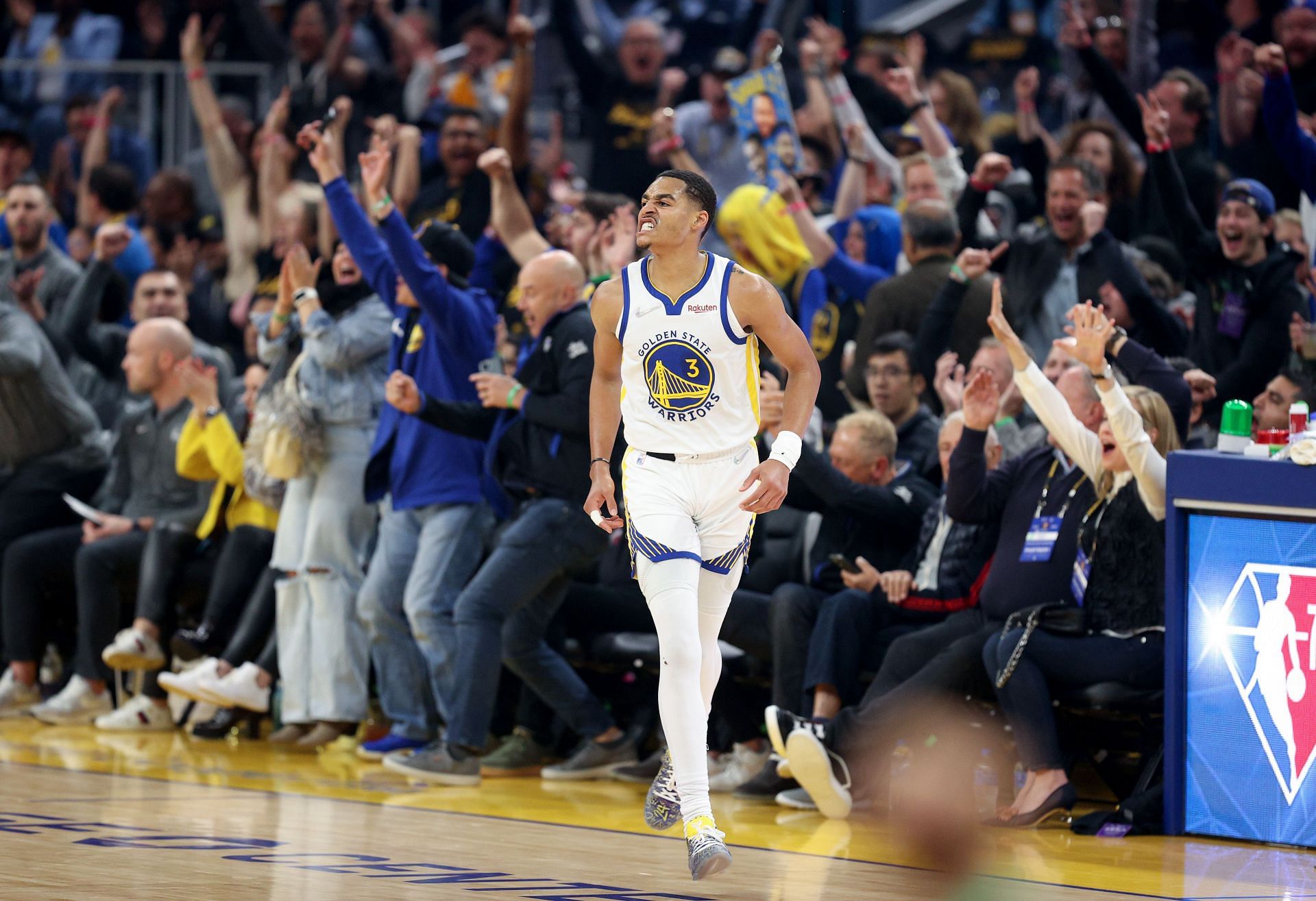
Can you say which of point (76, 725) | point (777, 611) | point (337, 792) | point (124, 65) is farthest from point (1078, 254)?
point (124, 65)

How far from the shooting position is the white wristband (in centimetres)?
518

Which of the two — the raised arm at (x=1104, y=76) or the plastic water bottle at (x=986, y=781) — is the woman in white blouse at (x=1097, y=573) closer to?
the plastic water bottle at (x=986, y=781)

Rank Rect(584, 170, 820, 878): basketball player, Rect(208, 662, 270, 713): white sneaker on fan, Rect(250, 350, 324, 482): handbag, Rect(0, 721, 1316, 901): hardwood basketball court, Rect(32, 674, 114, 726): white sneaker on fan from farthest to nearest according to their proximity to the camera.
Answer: Rect(32, 674, 114, 726): white sneaker on fan, Rect(208, 662, 270, 713): white sneaker on fan, Rect(250, 350, 324, 482): handbag, Rect(584, 170, 820, 878): basketball player, Rect(0, 721, 1316, 901): hardwood basketball court

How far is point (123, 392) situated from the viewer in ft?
35.7

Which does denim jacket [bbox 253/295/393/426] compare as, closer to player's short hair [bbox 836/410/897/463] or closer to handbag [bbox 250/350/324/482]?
handbag [bbox 250/350/324/482]

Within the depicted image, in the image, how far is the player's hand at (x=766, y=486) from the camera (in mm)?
5109


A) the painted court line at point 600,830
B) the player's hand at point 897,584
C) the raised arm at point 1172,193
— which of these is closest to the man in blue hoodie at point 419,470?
the painted court line at point 600,830

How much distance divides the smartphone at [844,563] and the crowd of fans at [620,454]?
2 centimetres

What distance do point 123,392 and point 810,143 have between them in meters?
4.33

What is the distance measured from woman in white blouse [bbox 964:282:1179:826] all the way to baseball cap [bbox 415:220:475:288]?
2495 mm

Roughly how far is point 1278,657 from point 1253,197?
2.52 metres

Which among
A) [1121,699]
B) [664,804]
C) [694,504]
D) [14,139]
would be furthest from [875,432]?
[14,139]

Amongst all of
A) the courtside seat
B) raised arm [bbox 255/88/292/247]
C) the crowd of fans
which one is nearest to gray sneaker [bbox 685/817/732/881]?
the crowd of fans

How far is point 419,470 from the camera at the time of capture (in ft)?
25.7
